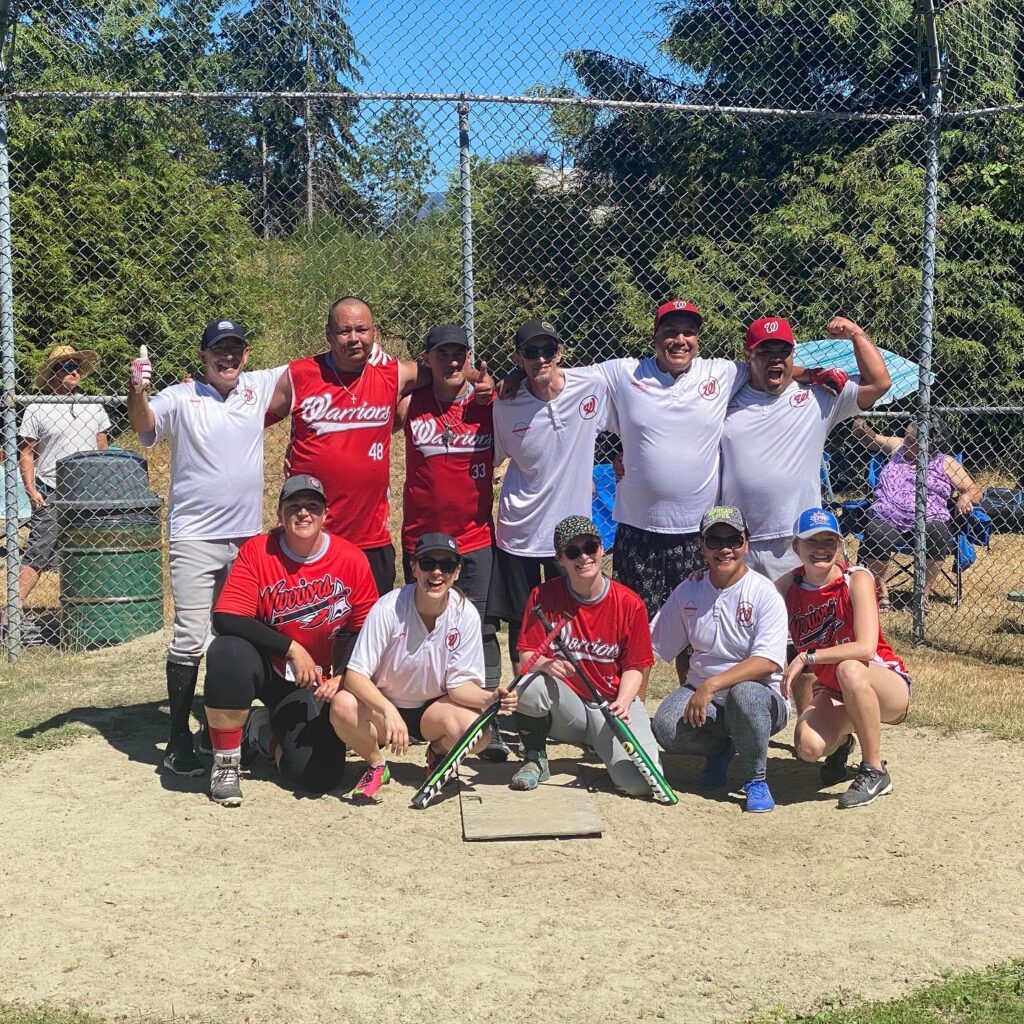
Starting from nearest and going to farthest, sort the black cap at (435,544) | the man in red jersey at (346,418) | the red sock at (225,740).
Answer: the black cap at (435,544)
the red sock at (225,740)
the man in red jersey at (346,418)

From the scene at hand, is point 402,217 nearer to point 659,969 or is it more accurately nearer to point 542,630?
point 542,630

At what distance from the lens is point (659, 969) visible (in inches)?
146

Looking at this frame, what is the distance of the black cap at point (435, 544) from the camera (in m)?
5.05

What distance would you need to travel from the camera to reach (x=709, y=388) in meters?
5.72

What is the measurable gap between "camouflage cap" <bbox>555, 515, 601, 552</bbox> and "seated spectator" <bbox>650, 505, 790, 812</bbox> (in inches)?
19.2

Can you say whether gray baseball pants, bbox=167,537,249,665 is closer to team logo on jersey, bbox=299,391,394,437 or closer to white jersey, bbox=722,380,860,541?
team logo on jersey, bbox=299,391,394,437

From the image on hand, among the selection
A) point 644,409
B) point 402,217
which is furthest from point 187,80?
point 644,409

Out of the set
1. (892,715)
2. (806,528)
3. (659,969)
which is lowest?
(659,969)

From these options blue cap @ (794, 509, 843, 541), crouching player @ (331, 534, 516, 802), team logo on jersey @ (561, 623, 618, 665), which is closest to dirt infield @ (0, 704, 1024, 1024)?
crouching player @ (331, 534, 516, 802)

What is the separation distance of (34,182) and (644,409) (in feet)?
27.9

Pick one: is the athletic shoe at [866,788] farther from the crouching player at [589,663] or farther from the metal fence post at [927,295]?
the metal fence post at [927,295]

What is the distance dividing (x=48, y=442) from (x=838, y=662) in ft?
17.8

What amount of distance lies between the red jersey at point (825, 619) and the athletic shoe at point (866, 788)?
351 mm

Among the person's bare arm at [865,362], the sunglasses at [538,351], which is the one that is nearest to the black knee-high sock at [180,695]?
the sunglasses at [538,351]
